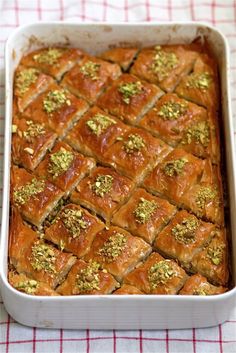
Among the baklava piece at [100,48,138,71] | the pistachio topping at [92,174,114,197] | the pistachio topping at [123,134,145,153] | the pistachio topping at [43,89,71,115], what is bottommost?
the pistachio topping at [92,174,114,197]

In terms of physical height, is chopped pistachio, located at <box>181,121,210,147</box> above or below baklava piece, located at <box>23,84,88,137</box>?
below

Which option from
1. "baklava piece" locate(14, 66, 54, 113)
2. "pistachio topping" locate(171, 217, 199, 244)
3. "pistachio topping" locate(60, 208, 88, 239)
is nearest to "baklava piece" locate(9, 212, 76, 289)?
"pistachio topping" locate(60, 208, 88, 239)

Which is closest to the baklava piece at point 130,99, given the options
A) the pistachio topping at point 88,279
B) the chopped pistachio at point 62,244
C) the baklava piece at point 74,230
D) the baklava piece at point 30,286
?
the baklava piece at point 74,230

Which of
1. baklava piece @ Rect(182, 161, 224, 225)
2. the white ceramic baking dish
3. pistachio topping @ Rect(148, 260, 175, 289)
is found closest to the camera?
the white ceramic baking dish

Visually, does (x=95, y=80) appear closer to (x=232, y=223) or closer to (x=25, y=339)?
(x=232, y=223)

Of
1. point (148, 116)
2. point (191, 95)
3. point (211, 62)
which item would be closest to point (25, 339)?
point (148, 116)

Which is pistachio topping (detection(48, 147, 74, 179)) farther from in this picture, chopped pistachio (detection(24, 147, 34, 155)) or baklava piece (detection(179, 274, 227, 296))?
baklava piece (detection(179, 274, 227, 296))

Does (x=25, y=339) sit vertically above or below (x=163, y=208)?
below
